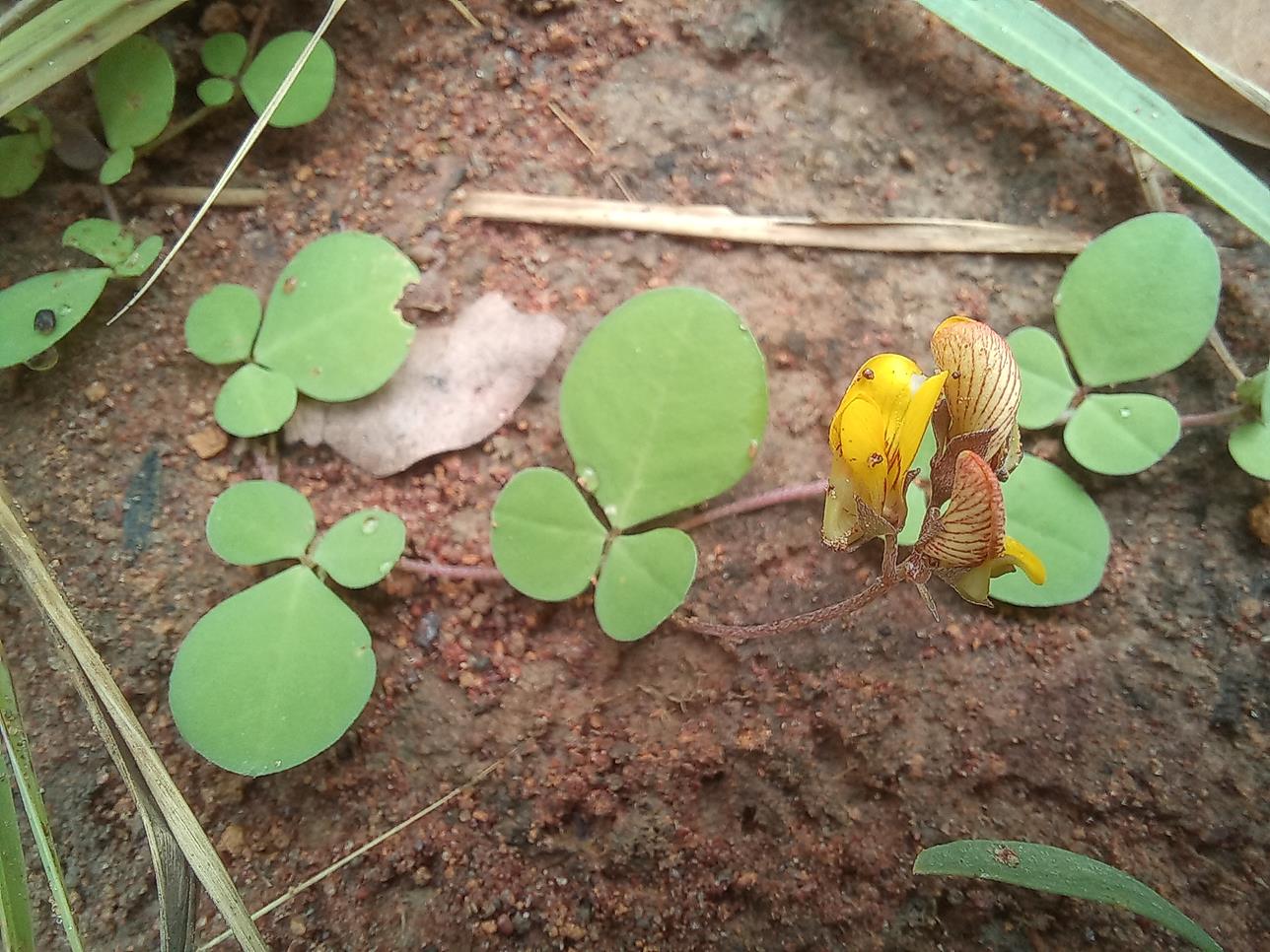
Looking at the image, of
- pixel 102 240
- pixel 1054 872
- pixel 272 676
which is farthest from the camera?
pixel 102 240

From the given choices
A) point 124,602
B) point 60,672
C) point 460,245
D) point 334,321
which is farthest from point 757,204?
point 60,672

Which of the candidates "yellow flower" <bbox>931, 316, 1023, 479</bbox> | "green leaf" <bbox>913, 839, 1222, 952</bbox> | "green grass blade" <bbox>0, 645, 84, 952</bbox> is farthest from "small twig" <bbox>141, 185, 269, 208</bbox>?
"green leaf" <bbox>913, 839, 1222, 952</bbox>

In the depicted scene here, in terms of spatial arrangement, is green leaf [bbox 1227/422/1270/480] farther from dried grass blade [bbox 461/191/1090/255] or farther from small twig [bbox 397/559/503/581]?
small twig [bbox 397/559/503/581]

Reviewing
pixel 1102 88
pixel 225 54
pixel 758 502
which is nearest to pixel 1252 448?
pixel 1102 88

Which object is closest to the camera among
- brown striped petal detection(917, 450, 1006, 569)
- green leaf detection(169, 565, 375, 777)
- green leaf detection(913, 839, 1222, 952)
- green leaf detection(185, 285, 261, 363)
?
brown striped petal detection(917, 450, 1006, 569)

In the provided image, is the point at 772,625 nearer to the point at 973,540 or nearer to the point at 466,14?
the point at 973,540

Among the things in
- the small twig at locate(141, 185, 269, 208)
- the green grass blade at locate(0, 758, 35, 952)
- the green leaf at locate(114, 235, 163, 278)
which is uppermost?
the small twig at locate(141, 185, 269, 208)
